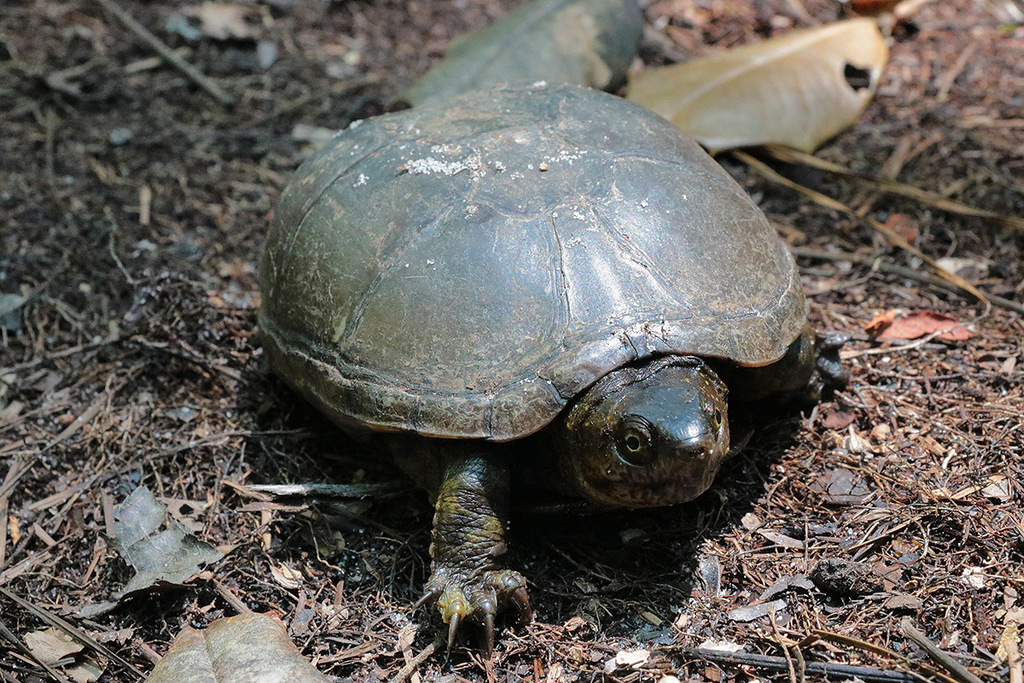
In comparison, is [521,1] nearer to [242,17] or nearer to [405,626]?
[242,17]

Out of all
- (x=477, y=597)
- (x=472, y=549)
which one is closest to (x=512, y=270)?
(x=472, y=549)

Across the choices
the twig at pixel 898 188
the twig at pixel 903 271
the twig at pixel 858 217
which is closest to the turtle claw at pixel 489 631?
the twig at pixel 903 271

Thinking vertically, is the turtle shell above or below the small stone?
above

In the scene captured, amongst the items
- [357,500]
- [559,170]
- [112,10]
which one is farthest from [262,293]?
[112,10]

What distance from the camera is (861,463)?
332 centimetres

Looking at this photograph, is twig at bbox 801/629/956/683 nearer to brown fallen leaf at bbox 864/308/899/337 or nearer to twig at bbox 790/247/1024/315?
brown fallen leaf at bbox 864/308/899/337

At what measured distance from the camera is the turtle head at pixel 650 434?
266cm

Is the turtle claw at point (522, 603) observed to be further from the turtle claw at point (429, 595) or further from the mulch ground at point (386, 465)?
the turtle claw at point (429, 595)

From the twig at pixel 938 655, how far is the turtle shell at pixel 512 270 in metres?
0.95

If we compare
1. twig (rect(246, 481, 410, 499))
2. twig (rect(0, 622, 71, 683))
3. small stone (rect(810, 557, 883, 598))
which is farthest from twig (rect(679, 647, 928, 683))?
twig (rect(0, 622, 71, 683))

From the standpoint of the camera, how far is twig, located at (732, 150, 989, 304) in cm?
423

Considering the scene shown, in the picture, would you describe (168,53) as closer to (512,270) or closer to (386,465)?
(386,465)

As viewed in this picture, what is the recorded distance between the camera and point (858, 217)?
4770 mm

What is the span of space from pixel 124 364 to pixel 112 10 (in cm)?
380
